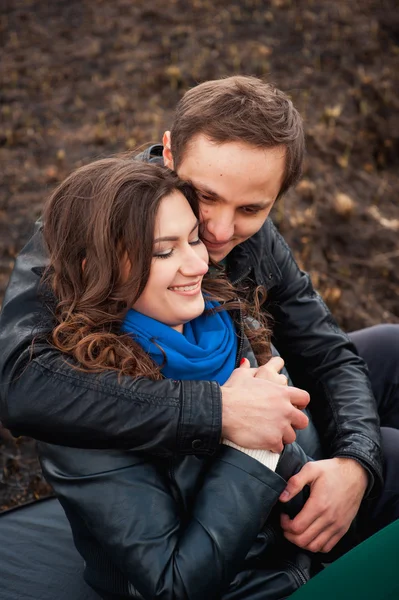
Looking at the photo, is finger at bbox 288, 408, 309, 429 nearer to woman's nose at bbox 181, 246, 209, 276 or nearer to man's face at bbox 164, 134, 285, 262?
woman's nose at bbox 181, 246, 209, 276

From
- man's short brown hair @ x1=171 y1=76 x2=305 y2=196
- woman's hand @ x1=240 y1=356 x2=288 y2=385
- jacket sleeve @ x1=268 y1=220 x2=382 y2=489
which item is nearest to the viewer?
woman's hand @ x1=240 y1=356 x2=288 y2=385

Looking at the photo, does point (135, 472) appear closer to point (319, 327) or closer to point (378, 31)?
point (319, 327)

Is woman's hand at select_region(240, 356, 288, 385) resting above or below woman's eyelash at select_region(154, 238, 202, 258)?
below

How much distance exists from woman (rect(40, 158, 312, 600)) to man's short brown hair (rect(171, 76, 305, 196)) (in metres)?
0.20

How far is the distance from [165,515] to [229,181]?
1.01m

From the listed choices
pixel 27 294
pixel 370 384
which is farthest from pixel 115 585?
pixel 370 384

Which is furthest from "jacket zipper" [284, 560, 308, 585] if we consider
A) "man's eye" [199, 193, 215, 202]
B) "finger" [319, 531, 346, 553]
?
"man's eye" [199, 193, 215, 202]

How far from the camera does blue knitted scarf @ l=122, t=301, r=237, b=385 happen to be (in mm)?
2104

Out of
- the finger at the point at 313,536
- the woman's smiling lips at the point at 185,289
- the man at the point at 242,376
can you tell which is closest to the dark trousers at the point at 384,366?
the man at the point at 242,376

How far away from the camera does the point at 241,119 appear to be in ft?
7.45

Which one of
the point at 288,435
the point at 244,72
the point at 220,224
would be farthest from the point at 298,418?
the point at 244,72

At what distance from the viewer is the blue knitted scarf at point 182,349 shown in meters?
2.10

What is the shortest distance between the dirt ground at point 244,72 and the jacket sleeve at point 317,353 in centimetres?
166

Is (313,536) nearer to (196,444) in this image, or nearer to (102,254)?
(196,444)
